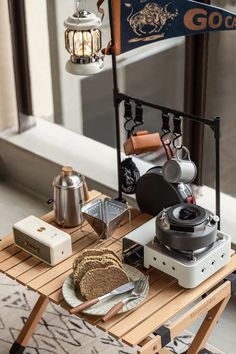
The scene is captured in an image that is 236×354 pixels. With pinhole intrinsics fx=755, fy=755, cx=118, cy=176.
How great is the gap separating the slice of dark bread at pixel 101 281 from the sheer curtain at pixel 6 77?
4.92 feet

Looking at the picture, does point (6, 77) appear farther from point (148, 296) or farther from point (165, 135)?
point (148, 296)

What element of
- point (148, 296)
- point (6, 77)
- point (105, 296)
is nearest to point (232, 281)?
point (148, 296)

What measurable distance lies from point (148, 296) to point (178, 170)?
14.7 inches

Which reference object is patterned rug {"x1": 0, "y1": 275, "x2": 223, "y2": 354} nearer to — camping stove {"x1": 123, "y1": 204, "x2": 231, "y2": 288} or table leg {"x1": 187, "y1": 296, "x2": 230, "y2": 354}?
table leg {"x1": 187, "y1": 296, "x2": 230, "y2": 354}

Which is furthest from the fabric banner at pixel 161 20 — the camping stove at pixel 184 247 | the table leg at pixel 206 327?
the table leg at pixel 206 327

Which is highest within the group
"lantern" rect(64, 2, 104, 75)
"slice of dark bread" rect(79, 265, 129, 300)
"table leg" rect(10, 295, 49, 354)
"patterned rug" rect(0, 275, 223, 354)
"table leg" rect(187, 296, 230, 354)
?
"lantern" rect(64, 2, 104, 75)

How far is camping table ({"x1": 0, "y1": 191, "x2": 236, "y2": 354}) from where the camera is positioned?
187 centimetres

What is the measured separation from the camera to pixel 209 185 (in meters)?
2.91

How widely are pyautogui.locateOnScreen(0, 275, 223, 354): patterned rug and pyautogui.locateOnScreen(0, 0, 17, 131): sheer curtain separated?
3.16 feet

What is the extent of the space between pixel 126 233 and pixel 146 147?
0.26m

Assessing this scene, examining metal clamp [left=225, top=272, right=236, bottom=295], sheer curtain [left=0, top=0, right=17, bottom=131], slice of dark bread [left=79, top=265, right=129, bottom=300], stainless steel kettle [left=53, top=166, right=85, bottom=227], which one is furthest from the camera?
sheer curtain [left=0, top=0, right=17, bottom=131]

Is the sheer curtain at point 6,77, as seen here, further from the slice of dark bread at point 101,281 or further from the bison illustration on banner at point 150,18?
the slice of dark bread at point 101,281

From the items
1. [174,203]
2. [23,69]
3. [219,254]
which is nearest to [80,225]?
[174,203]

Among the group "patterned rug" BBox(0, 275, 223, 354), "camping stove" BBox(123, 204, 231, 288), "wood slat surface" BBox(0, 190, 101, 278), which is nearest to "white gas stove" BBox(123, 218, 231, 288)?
"camping stove" BBox(123, 204, 231, 288)
